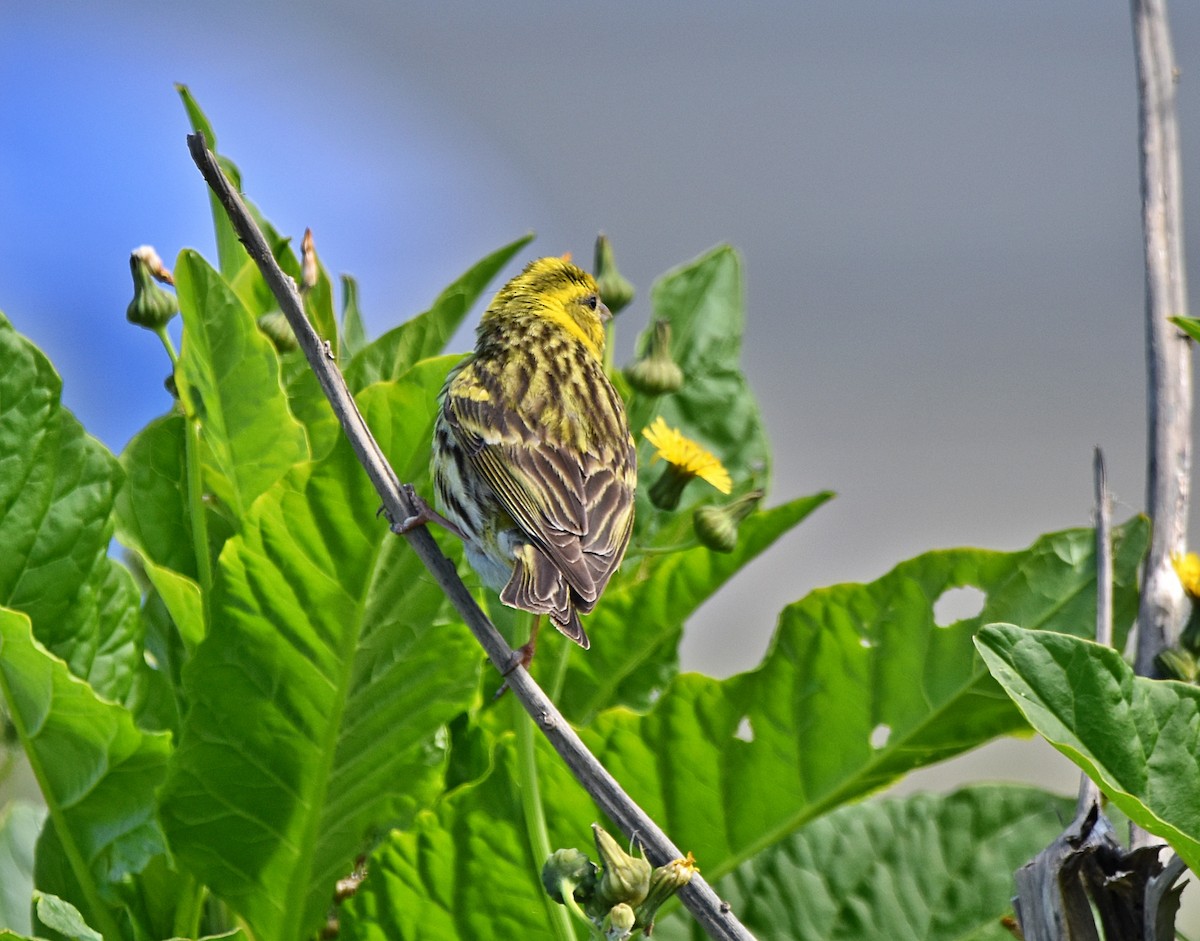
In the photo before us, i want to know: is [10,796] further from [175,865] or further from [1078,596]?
[1078,596]

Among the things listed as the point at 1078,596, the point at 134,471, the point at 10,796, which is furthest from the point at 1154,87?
the point at 10,796

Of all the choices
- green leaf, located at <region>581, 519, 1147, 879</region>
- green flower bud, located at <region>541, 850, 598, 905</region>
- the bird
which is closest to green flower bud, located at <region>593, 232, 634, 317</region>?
the bird

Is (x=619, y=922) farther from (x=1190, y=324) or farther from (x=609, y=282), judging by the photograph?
(x=609, y=282)

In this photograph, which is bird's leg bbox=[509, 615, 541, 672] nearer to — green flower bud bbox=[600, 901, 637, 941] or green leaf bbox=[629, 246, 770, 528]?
green leaf bbox=[629, 246, 770, 528]

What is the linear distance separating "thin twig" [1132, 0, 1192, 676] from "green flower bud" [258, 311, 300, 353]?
1072 mm

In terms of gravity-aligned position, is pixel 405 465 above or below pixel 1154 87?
below

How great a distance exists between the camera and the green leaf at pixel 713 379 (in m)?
2.22

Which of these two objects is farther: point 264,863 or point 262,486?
point 262,486

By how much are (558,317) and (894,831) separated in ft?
A: 4.05

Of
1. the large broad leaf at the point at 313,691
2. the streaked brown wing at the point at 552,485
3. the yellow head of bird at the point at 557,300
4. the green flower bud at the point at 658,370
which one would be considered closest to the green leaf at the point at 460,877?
the large broad leaf at the point at 313,691

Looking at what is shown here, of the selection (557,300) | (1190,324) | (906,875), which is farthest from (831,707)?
(557,300)

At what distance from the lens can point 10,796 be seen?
2.85 m

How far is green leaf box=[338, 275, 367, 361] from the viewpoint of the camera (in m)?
2.15

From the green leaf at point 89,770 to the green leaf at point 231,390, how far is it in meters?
0.27
